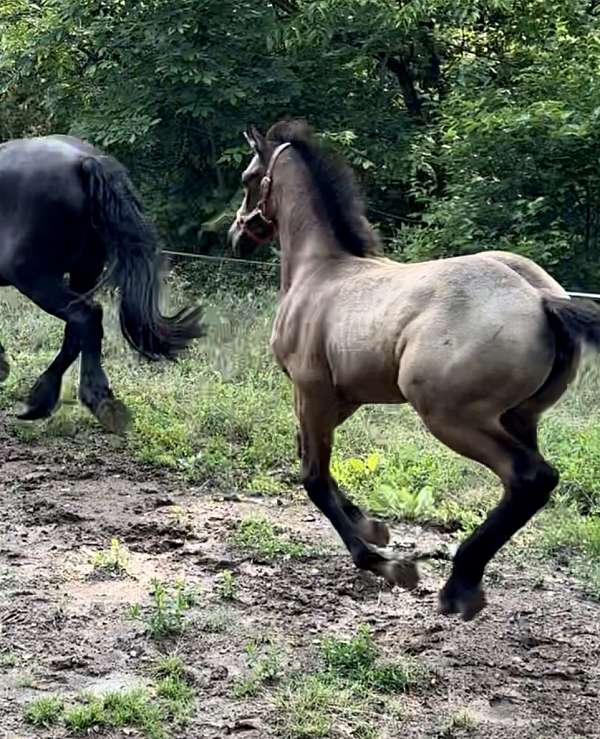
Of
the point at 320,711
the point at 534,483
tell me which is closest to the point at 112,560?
the point at 320,711

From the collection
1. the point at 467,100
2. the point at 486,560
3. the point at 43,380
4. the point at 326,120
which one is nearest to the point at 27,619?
the point at 486,560

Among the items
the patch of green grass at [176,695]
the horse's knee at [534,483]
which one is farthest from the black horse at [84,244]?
the horse's knee at [534,483]

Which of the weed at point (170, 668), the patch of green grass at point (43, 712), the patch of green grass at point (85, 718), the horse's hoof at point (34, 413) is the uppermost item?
the patch of green grass at point (85, 718)

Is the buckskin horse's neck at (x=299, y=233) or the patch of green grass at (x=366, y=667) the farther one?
the buckskin horse's neck at (x=299, y=233)

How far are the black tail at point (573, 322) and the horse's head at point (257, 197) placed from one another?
1537mm

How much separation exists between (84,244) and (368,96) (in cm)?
613

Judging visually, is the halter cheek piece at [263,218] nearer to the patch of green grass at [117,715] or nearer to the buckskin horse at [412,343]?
the buckskin horse at [412,343]

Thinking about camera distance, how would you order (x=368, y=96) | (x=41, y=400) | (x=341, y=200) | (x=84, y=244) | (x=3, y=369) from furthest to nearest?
(x=368, y=96) < (x=3, y=369) < (x=41, y=400) < (x=84, y=244) < (x=341, y=200)

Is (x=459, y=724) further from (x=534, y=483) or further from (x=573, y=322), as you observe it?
(x=573, y=322)

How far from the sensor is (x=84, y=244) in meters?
6.35

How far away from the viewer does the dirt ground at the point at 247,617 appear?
3377 mm

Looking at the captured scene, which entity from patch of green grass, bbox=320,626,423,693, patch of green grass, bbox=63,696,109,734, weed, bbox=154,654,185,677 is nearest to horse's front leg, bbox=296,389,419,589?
patch of green grass, bbox=320,626,423,693

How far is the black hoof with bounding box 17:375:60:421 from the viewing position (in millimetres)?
6457

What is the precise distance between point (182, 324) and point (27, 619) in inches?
100.0
